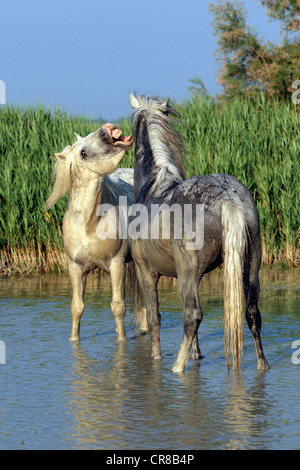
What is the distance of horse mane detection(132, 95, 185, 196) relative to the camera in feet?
24.8

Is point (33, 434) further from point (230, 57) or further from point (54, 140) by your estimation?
point (230, 57)

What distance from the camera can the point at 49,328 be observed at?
9.29 m

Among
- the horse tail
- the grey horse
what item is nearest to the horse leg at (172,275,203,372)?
the grey horse

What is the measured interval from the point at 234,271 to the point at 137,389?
1.19 metres

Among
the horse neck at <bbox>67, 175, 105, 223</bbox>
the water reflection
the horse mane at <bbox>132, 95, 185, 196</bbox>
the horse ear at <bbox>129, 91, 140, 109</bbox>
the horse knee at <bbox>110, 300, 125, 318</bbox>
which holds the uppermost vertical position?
the horse ear at <bbox>129, 91, 140, 109</bbox>

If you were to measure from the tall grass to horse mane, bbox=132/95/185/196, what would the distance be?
19.5 ft

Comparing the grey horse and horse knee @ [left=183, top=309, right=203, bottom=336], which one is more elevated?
the grey horse

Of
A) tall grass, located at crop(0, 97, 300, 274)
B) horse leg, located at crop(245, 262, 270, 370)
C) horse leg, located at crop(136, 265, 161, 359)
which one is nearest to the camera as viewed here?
horse leg, located at crop(245, 262, 270, 370)

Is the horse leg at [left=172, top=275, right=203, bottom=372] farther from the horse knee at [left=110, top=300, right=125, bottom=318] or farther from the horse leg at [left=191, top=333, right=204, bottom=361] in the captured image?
the horse knee at [left=110, top=300, right=125, bottom=318]

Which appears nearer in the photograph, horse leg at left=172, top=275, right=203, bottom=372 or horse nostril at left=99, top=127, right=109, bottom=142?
horse leg at left=172, top=275, right=203, bottom=372

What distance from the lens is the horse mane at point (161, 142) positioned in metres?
7.55

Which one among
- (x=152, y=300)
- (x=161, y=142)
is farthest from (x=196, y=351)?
(x=161, y=142)

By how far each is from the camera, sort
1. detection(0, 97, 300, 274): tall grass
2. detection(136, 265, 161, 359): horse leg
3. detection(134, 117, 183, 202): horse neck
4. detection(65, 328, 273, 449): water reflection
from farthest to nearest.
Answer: detection(0, 97, 300, 274): tall grass → detection(136, 265, 161, 359): horse leg → detection(134, 117, 183, 202): horse neck → detection(65, 328, 273, 449): water reflection

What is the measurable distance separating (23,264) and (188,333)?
789 centimetres
